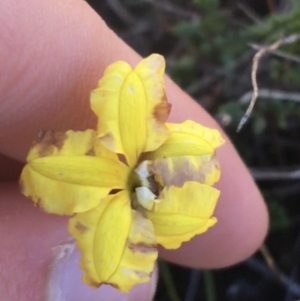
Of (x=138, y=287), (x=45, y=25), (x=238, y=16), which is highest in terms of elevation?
(x=45, y=25)

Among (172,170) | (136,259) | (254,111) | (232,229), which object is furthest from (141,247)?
(254,111)

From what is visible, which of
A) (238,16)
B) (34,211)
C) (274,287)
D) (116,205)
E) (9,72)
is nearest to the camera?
→ (116,205)

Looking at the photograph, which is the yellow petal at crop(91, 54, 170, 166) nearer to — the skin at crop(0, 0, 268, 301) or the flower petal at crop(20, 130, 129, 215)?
the flower petal at crop(20, 130, 129, 215)

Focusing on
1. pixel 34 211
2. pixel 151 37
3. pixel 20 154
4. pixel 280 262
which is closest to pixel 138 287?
pixel 34 211

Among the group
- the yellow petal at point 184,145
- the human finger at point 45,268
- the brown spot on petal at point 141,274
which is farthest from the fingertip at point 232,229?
the brown spot on petal at point 141,274

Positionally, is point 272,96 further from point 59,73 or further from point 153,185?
point 153,185

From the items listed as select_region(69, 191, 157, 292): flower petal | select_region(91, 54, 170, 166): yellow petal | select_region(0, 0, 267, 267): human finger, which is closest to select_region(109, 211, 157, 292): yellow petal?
select_region(69, 191, 157, 292): flower petal

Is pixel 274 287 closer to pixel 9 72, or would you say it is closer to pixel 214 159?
pixel 214 159
